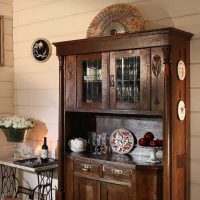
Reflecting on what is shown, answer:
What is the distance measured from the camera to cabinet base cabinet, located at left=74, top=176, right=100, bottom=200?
3.21 metres

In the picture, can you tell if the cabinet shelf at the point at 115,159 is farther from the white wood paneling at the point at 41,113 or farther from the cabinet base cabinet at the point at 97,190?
the white wood paneling at the point at 41,113

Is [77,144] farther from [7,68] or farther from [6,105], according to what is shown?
[7,68]

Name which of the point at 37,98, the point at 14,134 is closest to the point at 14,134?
the point at 14,134

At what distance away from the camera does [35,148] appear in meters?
4.35

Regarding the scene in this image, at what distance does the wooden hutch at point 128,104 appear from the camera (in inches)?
111

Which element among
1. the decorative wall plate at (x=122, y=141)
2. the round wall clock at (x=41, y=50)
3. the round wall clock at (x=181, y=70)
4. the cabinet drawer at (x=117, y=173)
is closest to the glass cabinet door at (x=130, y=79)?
the round wall clock at (x=181, y=70)

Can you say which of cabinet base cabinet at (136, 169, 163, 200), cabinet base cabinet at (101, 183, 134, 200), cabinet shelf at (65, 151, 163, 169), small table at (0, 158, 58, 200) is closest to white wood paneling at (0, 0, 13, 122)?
small table at (0, 158, 58, 200)

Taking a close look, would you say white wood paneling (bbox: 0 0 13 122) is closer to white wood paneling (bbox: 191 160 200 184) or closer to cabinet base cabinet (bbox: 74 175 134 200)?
cabinet base cabinet (bbox: 74 175 134 200)

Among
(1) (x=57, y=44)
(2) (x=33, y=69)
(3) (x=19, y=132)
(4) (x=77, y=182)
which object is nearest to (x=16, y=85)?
(2) (x=33, y=69)

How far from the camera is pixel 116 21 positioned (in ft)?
11.1

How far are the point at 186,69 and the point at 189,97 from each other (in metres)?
0.22

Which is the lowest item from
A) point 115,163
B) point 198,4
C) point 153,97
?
point 115,163

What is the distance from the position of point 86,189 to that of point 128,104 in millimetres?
832

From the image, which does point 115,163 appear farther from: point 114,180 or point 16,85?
point 16,85
